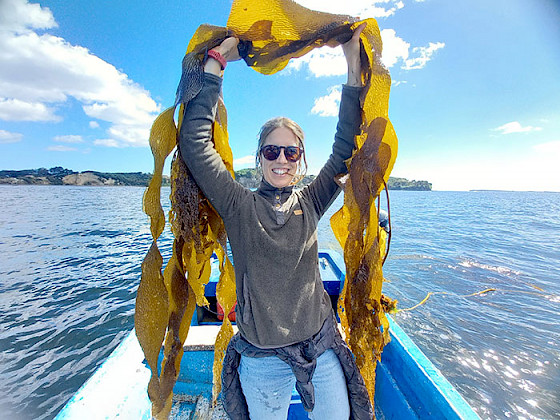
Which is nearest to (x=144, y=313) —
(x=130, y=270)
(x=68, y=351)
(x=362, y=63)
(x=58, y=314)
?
(x=362, y=63)

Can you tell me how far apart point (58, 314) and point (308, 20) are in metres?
8.50

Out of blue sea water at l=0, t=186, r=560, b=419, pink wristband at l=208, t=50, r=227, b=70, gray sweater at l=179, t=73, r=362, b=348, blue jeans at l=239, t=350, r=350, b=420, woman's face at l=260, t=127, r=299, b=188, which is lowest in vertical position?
blue sea water at l=0, t=186, r=560, b=419

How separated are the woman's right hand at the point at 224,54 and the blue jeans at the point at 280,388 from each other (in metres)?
1.66

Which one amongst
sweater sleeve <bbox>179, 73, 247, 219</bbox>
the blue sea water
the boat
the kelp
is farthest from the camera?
the blue sea water

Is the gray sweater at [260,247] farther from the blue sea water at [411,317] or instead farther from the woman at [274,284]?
the blue sea water at [411,317]

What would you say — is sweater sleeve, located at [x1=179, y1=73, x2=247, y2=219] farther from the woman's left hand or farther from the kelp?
the woman's left hand

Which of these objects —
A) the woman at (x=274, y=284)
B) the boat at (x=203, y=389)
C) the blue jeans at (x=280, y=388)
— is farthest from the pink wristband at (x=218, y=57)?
the boat at (x=203, y=389)

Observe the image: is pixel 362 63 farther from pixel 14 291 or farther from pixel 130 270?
pixel 14 291

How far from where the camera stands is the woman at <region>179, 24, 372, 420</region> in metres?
1.43

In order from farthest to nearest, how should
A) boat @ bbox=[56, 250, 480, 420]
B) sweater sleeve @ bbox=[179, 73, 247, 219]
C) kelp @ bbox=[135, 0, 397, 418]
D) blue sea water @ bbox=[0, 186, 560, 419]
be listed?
blue sea water @ bbox=[0, 186, 560, 419], boat @ bbox=[56, 250, 480, 420], kelp @ bbox=[135, 0, 397, 418], sweater sleeve @ bbox=[179, 73, 247, 219]

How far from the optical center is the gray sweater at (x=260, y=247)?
142 cm

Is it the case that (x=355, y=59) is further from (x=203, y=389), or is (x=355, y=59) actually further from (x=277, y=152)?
(x=203, y=389)

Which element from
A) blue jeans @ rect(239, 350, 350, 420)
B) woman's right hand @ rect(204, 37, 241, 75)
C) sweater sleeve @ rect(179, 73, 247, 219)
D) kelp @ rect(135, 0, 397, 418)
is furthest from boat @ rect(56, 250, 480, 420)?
woman's right hand @ rect(204, 37, 241, 75)

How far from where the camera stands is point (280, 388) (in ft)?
4.89
